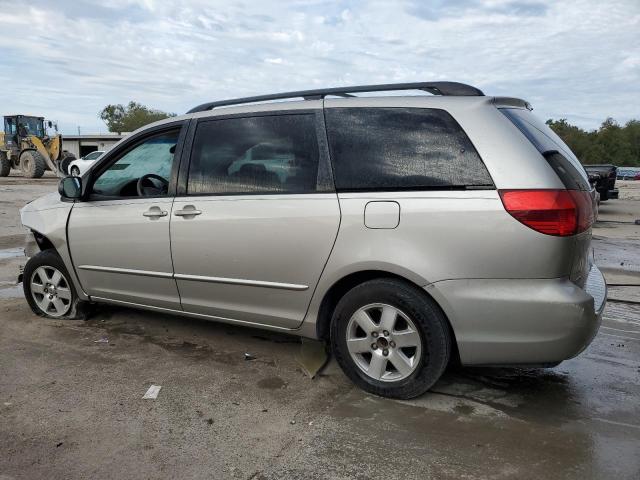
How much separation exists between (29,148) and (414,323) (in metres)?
30.3

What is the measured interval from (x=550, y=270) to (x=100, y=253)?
3.30 meters

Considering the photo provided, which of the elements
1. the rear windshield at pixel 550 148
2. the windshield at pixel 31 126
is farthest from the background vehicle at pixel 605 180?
the windshield at pixel 31 126

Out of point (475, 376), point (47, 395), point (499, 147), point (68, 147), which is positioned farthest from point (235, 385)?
point (68, 147)

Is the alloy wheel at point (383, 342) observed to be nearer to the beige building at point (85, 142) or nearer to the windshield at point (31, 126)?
the windshield at point (31, 126)

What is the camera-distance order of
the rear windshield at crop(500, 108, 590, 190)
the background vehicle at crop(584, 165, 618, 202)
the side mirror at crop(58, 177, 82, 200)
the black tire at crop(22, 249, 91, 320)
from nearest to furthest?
1. the rear windshield at crop(500, 108, 590, 190)
2. the side mirror at crop(58, 177, 82, 200)
3. the black tire at crop(22, 249, 91, 320)
4. the background vehicle at crop(584, 165, 618, 202)

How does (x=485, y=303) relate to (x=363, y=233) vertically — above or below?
below

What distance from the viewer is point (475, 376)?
3734mm

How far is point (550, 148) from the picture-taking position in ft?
10.5

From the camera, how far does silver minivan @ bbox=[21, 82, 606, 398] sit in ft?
9.66

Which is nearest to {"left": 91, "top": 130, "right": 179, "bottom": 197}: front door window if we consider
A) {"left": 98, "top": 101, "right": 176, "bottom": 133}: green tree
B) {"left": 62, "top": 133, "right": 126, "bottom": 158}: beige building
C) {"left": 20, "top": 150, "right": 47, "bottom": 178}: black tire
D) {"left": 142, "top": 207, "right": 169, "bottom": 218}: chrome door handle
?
{"left": 142, "top": 207, "right": 169, "bottom": 218}: chrome door handle

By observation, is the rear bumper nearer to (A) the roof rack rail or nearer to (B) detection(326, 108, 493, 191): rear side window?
(B) detection(326, 108, 493, 191): rear side window

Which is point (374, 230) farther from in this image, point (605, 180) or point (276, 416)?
point (605, 180)

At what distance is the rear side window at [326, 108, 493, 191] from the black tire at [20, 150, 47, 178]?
28.2m

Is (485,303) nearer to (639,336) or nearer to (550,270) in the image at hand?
(550,270)
